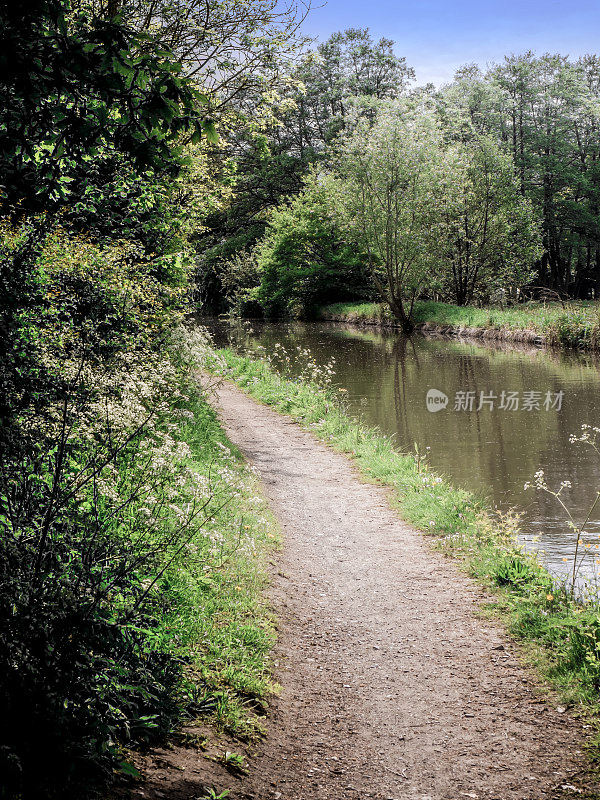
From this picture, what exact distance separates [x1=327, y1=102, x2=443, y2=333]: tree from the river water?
627 cm

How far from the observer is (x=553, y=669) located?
4.64 meters

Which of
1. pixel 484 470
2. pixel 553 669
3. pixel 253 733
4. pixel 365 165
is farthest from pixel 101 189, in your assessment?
pixel 365 165

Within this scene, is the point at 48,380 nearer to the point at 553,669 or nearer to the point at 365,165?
the point at 553,669

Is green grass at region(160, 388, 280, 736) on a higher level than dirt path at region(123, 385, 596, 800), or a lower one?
higher

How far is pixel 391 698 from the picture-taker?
14.6 ft

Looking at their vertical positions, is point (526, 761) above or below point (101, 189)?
below

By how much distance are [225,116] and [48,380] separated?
11.7 m

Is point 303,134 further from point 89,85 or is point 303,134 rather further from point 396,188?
point 89,85

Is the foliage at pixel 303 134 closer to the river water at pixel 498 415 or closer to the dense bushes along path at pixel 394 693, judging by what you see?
the river water at pixel 498 415

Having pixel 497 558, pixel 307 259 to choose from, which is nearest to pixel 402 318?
pixel 307 259

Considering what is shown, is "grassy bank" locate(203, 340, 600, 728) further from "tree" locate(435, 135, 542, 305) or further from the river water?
"tree" locate(435, 135, 542, 305)

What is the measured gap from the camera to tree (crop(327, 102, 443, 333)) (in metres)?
30.4

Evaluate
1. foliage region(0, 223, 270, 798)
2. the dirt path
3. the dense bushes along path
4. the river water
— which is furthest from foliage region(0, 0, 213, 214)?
the river water

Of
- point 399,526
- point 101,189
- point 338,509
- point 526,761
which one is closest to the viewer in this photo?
point 526,761
